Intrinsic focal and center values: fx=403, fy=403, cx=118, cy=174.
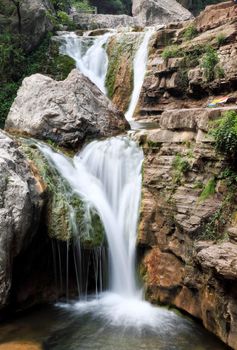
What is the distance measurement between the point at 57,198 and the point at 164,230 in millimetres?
2352

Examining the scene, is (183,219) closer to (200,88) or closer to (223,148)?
(223,148)

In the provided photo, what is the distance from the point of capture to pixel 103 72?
58.8ft

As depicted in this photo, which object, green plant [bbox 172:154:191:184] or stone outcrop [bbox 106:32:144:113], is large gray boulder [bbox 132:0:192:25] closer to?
stone outcrop [bbox 106:32:144:113]

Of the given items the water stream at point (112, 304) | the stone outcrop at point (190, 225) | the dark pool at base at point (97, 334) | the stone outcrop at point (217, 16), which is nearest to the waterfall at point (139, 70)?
the stone outcrop at point (217, 16)

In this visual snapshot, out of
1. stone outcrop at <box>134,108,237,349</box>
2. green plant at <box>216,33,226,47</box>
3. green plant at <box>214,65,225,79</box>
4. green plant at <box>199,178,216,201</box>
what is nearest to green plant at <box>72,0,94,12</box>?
green plant at <box>216,33,226,47</box>

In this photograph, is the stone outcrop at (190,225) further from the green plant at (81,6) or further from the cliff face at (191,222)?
the green plant at (81,6)

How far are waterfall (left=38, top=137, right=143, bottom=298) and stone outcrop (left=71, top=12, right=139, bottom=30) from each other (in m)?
17.0

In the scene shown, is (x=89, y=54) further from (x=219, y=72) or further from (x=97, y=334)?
(x=97, y=334)

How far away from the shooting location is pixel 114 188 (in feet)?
31.2

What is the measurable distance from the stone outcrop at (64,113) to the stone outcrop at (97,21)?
46.6 ft

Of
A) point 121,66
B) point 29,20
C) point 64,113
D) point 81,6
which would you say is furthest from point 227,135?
point 81,6

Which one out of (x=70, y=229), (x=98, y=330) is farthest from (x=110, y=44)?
(x=98, y=330)

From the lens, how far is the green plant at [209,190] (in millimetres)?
7516

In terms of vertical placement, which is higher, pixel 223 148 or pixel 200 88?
pixel 200 88
